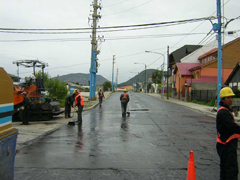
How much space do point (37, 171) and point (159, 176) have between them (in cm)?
258

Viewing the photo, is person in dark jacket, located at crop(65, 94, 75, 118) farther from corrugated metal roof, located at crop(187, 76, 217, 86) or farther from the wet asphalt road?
corrugated metal roof, located at crop(187, 76, 217, 86)

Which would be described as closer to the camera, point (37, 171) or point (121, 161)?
point (37, 171)

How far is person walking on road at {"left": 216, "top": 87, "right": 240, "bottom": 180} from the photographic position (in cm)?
393

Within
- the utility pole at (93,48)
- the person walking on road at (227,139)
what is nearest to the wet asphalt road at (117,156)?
the person walking on road at (227,139)

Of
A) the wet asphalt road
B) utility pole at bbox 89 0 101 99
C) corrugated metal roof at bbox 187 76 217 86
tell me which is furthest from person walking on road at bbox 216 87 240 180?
corrugated metal roof at bbox 187 76 217 86

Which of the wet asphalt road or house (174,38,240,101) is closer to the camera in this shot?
the wet asphalt road

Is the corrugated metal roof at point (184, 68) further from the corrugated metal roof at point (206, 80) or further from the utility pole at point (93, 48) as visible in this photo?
the utility pole at point (93, 48)

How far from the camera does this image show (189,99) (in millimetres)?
35781

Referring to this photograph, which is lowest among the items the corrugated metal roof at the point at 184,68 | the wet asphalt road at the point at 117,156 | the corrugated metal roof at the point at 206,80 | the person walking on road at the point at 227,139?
the wet asphalt road at the point at 117,156

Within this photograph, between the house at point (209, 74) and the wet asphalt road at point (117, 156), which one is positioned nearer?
the wet asphalt road at point (117, 156)

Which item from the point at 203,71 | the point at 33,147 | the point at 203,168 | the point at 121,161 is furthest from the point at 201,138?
the point at 203,71

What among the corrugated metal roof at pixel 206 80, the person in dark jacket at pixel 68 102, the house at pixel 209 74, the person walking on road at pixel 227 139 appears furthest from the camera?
the corrugated metal roof at pixel 206 80

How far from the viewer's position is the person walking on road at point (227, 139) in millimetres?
3928

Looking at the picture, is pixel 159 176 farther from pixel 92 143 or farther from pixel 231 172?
pixel 92 143
